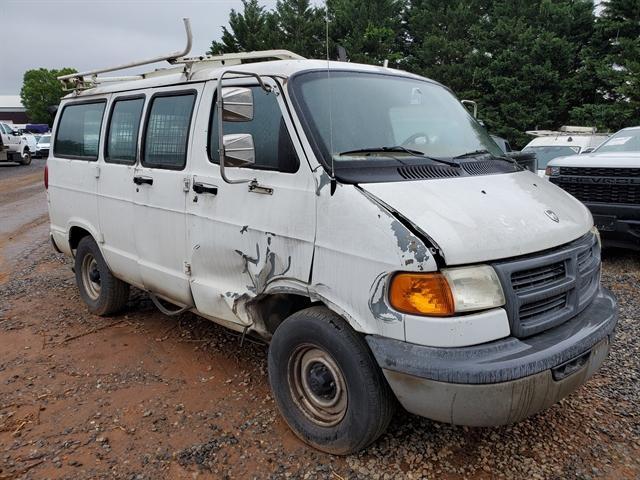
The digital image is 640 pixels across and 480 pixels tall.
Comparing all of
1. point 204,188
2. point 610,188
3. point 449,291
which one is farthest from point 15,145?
point 449,291

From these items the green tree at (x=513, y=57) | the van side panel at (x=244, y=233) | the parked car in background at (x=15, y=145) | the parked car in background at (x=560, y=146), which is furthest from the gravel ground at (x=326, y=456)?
the green tree at (x=513, y=57)

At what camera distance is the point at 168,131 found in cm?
399

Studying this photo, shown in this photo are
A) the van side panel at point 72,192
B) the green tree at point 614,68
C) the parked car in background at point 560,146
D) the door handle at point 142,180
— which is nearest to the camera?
the door handle at point 142,180

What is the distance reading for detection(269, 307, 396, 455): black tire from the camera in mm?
2701

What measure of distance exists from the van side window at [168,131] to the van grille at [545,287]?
2.43 metres

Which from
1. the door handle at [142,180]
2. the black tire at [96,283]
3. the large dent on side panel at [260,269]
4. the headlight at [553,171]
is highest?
the door handle at [142,180]

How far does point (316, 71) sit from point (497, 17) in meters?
29.9

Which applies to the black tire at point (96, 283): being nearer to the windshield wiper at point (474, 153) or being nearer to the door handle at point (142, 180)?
the door handle at point (142, 180)

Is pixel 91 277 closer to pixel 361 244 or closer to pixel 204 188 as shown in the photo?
pixel 204 188

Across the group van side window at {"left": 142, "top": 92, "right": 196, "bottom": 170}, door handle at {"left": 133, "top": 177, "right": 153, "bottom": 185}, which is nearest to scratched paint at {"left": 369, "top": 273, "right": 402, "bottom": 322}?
van side window at {"left": 142, "top": 92, "right": 196, "bottom": 170}

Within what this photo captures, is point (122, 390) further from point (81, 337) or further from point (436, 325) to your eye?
point (436, 325)

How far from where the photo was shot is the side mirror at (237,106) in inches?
115

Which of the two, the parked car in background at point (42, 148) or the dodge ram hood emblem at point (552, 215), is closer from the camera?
→ the dodge ram hood emblem at point (552, 215)

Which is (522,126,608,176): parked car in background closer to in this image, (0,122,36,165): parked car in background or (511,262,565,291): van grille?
(511,262,565,291): van grille
